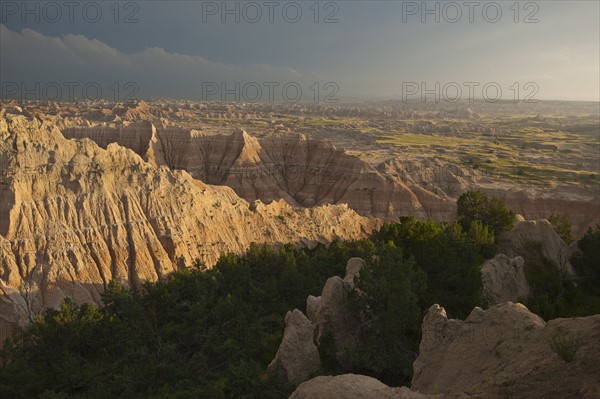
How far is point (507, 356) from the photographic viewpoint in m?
11.5

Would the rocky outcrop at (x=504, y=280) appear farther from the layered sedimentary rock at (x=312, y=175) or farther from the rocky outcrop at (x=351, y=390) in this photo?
the layered sedimentary rock at (x=312, y=175)

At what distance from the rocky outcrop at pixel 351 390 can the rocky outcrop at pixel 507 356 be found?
167 cm

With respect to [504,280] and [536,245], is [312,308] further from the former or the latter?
[536,245]

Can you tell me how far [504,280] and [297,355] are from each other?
12495 millimetres

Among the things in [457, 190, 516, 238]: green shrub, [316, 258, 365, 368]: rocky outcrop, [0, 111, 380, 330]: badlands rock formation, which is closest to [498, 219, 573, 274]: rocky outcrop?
[457, 190, 516, 238]: green shrub

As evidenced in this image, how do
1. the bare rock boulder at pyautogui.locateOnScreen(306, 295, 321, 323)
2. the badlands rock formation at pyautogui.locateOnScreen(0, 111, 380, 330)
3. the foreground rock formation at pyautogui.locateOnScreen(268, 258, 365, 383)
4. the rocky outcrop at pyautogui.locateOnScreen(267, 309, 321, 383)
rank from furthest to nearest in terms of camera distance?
1. the badlands rock formation at pyautogui.locateOnScreen(0, 111, 380, 330)
2. the bare rock boulder at pyautogui.locateOnScreen(306, 295, 321, 323)
3. the foreground rock formation at pyautogui.locateOnScreen(268, 258, 365, 383)
4. the rocky outcrop at pyautogui.locateOnScreen(267, 309, 321, 383)

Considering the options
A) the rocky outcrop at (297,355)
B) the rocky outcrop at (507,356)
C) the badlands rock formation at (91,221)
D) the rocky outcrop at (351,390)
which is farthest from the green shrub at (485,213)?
the rocky outcrop at (351,390)

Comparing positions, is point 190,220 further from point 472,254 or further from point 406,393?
point 406,393

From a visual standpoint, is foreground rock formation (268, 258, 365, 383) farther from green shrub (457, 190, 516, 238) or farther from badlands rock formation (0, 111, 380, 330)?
badlands rock formation (0, 111, 380, 330)

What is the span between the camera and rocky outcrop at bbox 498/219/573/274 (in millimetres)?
27312

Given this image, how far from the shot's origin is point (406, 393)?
947 cm

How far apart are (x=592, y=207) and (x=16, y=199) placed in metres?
60.2

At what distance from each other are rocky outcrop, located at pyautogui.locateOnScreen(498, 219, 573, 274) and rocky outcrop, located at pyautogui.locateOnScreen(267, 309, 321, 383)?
17.4 m

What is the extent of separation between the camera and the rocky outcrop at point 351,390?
30.8ft
